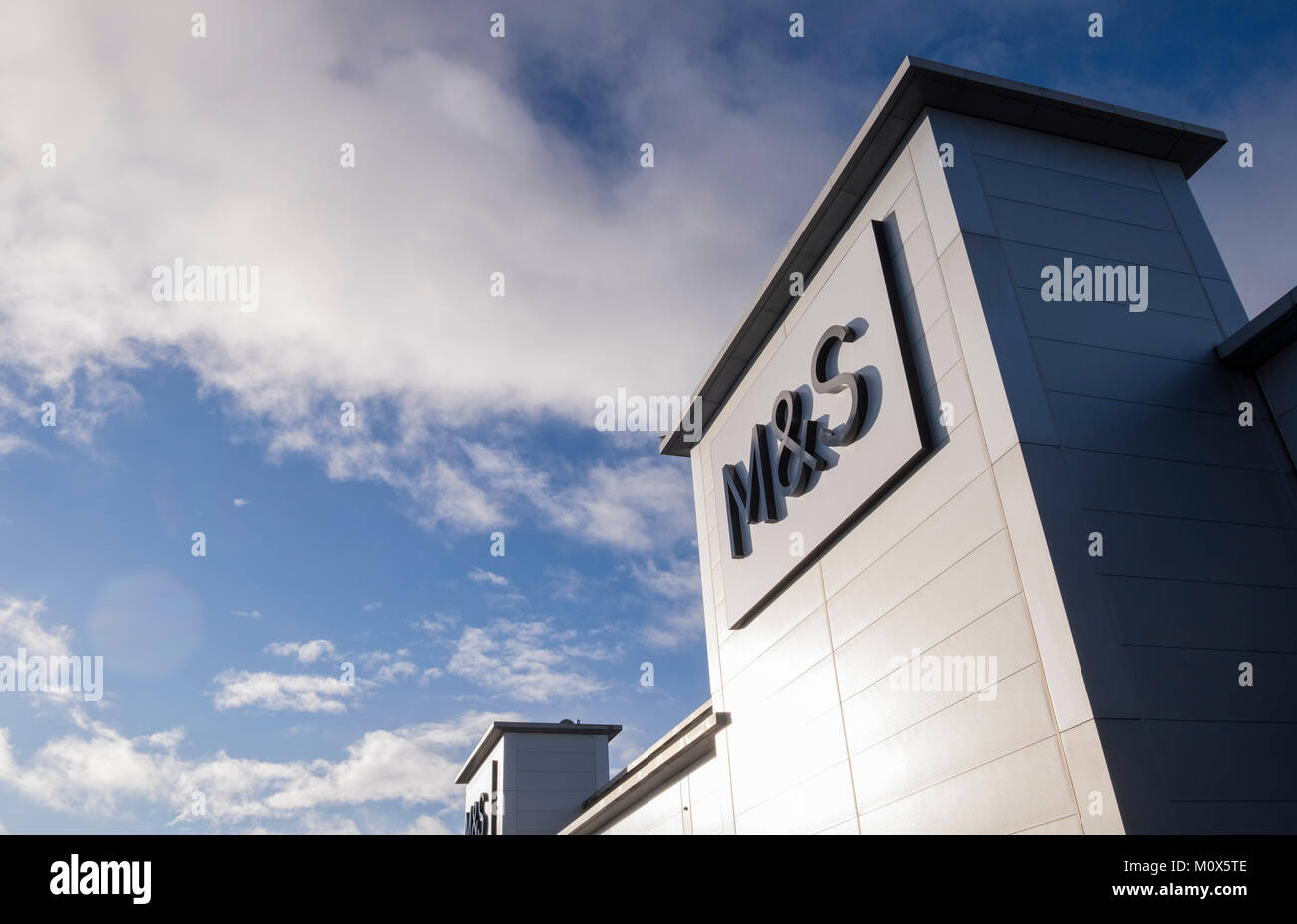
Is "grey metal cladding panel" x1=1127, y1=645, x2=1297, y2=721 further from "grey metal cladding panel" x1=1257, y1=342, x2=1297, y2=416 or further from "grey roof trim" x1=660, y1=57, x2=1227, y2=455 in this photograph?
"grey roof trim" x1=660, y1=57, x2=1227, y2=455

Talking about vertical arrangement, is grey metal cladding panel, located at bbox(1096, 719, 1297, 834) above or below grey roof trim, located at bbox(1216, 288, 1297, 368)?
below

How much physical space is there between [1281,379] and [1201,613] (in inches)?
144

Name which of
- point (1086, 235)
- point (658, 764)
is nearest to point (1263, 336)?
point (1086, 235)

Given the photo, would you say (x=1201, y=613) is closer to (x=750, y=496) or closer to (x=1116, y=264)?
(x=1116, y=264)

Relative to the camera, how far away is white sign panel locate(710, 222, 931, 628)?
12.1 metres

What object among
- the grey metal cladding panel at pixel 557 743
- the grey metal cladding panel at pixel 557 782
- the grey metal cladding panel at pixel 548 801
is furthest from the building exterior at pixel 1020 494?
the grey metal cladding panel at pixel 557 743

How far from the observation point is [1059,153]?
12.8 meters

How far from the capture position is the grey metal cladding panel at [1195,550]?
956 cm

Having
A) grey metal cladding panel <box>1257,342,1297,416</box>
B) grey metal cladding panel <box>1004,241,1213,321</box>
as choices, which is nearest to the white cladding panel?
grey metal cladding panel <box>1004,241,1213,321</box>

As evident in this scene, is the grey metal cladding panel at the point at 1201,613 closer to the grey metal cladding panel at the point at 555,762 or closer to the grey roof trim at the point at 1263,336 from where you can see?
the grey roof trim at the point at 1263,336

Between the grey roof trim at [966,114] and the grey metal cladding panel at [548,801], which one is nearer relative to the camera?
the grey roof trim at [966,114]

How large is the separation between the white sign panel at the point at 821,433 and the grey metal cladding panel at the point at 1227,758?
4.31 m

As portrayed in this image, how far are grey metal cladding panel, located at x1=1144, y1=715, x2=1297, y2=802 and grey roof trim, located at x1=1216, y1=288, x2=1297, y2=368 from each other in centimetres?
483
